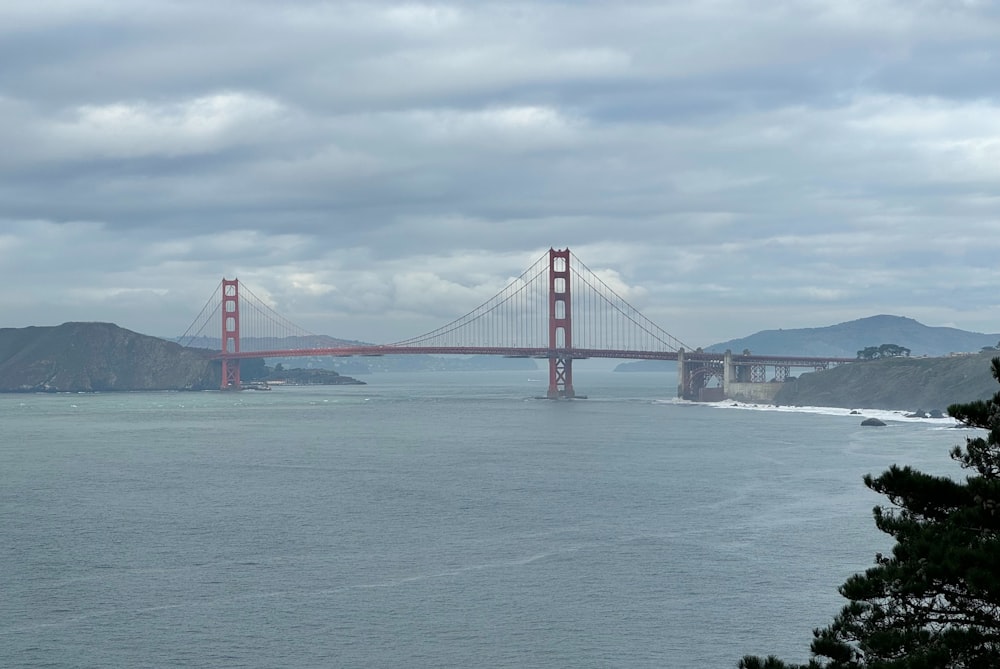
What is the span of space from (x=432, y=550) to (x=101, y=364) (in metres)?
169

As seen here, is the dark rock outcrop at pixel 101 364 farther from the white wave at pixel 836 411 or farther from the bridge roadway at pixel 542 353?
the white wave at pixel 836 411

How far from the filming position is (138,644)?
2386 centimetres

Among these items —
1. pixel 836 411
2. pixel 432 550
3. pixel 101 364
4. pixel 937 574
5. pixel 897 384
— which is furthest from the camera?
pixel 101 364

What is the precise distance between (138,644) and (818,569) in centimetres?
1719

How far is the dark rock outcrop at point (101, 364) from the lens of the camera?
18175 cm

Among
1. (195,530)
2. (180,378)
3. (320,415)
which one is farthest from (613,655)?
(180,378)

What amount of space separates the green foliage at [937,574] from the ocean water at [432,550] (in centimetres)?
953

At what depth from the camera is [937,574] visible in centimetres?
1205

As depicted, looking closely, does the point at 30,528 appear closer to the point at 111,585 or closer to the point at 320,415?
the point at 111,585

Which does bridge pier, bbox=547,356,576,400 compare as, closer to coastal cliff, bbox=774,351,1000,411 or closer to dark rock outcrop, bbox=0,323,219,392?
coastal cliff, bbox=774,351,1000,411

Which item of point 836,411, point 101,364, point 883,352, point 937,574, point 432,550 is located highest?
point 883,352

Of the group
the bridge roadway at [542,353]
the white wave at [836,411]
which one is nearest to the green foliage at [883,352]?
the bridge roadway at [542,353]

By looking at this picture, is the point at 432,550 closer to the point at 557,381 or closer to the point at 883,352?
the point at 557,381

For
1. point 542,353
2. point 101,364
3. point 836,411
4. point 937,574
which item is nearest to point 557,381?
point 542,353
